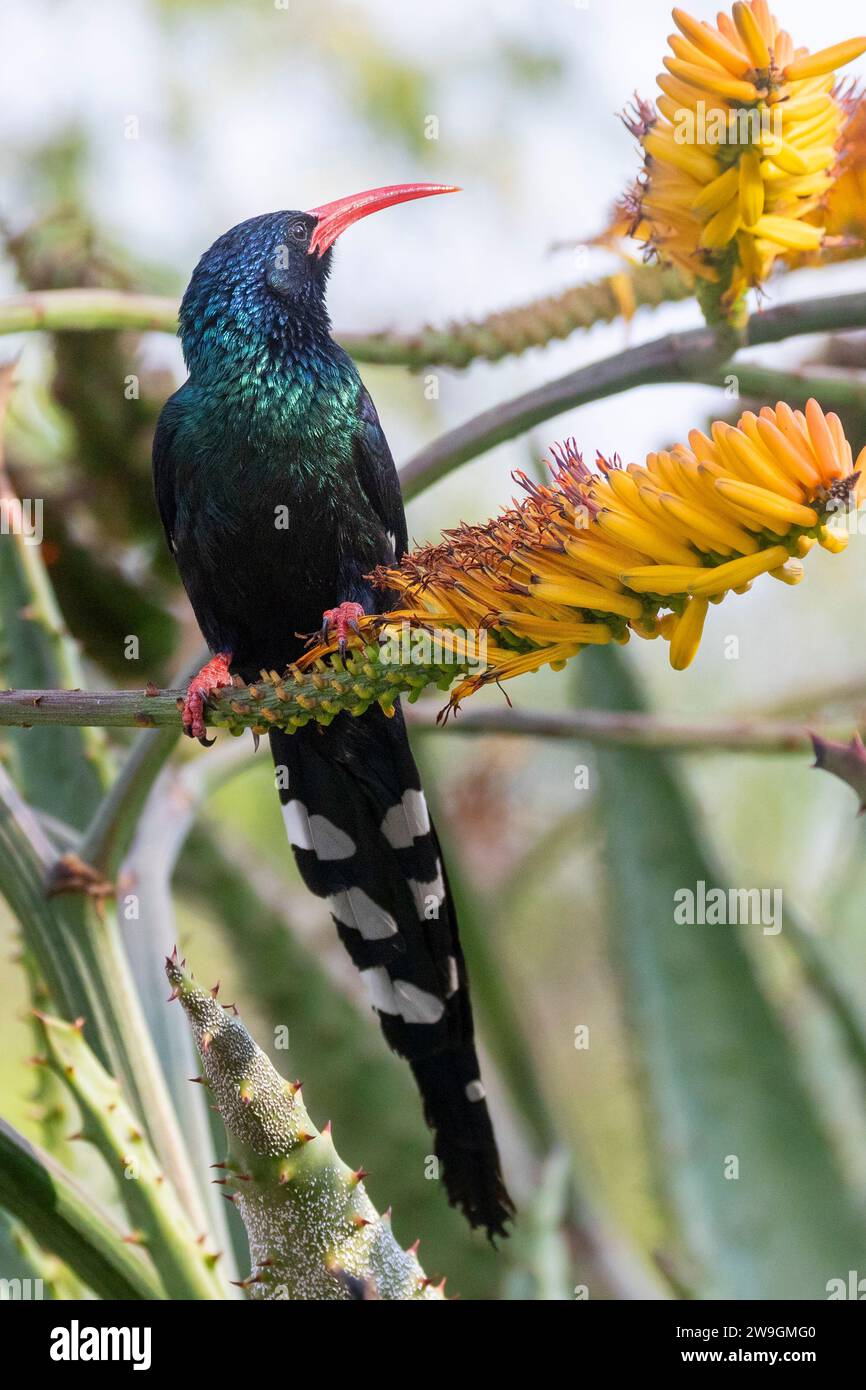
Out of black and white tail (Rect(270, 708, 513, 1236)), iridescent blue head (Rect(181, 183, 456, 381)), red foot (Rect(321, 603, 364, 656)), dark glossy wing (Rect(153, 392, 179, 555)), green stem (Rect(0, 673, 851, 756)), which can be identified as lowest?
black and white tail (Rect(270, 708, 513, 1236))

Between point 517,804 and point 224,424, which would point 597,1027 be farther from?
point 224,424

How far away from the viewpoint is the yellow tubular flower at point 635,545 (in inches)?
60.5

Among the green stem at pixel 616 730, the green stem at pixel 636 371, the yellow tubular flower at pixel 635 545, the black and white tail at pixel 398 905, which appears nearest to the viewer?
the yellow tubular flower at pixel 635 545

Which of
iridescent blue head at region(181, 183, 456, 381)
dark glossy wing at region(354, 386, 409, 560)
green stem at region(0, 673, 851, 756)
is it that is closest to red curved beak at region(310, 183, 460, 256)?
iridescent blue head at region(181, 183, 456, 381)

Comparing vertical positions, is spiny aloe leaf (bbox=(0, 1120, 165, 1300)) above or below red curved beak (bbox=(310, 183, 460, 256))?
below

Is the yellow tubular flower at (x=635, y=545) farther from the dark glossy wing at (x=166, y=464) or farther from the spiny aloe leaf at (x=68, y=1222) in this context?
the dark glossy wing at (x=166, y=464)

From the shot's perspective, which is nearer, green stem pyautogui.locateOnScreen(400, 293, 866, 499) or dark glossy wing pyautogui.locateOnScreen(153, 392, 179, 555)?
green stem pyautogui.locateOnScreen(400, 293, 866, 499)

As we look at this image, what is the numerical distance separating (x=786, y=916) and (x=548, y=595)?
5.50 feet

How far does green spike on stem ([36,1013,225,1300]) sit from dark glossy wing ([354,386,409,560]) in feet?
3.57

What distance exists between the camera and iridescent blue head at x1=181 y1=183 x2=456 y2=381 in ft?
8.81

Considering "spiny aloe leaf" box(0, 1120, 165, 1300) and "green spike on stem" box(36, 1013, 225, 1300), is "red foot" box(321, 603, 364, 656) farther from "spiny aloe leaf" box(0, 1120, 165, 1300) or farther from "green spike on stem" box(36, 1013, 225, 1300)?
"spiny aloe leaf" box(0, 1120, 165, 1300)

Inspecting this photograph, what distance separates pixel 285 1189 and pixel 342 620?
0.90 metres

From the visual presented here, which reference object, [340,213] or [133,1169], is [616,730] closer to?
[340,213]

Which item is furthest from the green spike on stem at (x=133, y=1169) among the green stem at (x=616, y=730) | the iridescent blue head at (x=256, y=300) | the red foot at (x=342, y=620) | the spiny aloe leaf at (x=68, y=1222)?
the iridescent blue head at (x=256, y=300)
